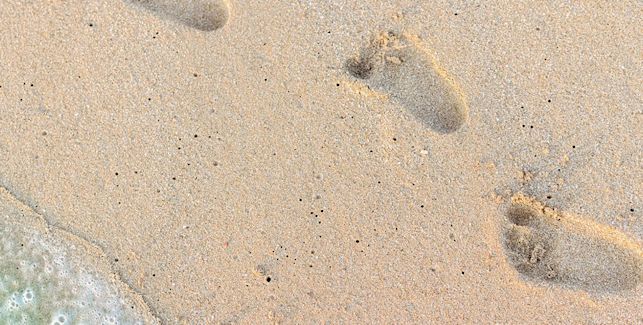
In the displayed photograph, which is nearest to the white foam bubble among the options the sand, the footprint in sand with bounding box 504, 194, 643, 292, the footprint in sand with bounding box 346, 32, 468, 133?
the sand

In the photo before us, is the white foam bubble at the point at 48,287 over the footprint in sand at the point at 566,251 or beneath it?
beneath

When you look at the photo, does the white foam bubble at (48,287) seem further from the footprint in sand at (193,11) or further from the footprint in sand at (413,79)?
the footprint in sand at (413,79)

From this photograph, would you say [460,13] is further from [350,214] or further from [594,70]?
[350,214]

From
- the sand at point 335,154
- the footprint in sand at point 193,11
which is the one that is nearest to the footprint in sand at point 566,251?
the sand at point 335,154

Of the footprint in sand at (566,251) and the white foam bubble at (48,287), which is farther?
the white foam bubble at (48,287)

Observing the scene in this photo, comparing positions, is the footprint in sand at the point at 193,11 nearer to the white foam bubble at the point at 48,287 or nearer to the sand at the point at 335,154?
the sand at the point at 335,154

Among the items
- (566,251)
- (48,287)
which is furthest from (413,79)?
(48,287)

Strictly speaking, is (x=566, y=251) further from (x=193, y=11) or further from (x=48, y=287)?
(x=48, y=287)

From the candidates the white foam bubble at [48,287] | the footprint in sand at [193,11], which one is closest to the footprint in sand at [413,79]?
the footprint in sand at [193,11]
